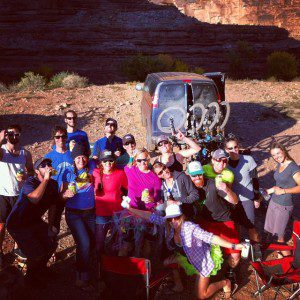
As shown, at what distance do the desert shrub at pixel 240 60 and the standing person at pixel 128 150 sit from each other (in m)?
25.8

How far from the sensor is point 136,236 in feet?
14.1

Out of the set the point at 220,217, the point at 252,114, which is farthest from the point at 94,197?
the point at 252,114

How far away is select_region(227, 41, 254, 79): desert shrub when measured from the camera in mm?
30522

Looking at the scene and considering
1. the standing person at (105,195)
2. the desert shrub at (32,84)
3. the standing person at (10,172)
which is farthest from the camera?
the desert shrub at (32,84)

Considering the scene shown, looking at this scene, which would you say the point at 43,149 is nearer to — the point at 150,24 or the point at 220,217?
the point at 220,217

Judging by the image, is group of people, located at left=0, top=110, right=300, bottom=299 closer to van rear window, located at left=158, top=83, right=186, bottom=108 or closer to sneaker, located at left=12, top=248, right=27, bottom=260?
sneaker, located at left=12, top=248, right=27, bottom=260

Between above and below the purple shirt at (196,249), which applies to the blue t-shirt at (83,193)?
above

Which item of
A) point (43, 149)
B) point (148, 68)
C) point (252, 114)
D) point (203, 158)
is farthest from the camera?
point (148, 68)

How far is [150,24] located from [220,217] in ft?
141

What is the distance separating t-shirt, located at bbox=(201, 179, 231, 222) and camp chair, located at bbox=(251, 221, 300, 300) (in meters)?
0.61

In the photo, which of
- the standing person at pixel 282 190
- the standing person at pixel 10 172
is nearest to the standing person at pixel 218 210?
the standing person at pixel 282 190

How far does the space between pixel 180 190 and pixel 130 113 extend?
9002mm

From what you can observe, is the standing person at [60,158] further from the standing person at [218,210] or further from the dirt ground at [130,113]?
the standing person at [218,210]

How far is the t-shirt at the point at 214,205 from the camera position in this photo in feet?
13.1
